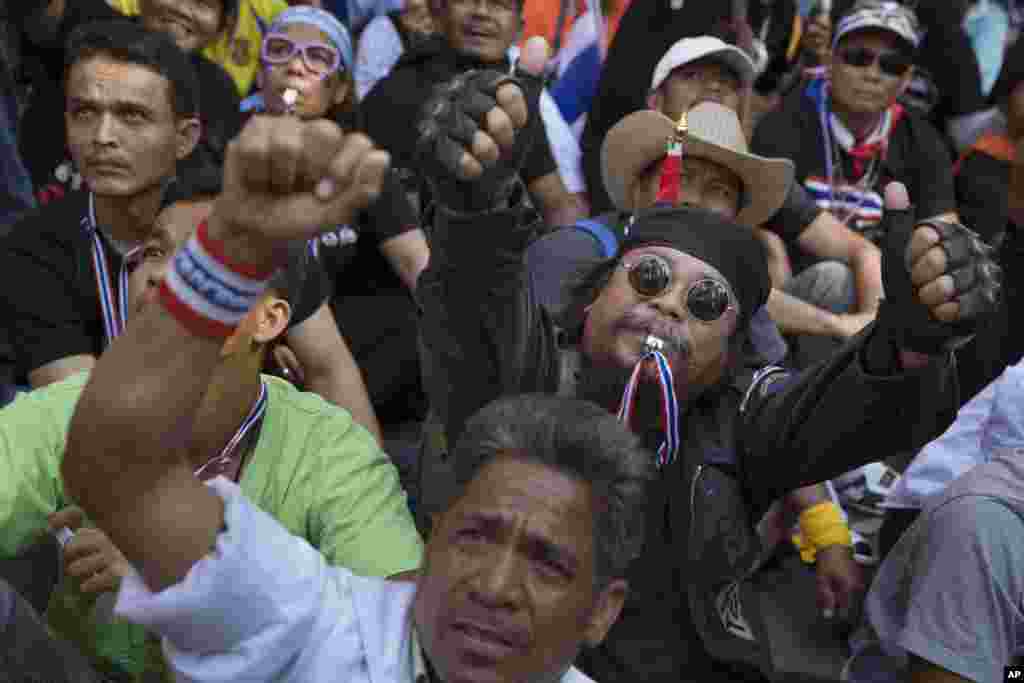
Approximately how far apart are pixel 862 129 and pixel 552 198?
130cm

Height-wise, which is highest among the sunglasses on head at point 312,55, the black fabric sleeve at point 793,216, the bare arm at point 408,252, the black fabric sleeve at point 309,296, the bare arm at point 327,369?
the sunglasses on head at point 312,55

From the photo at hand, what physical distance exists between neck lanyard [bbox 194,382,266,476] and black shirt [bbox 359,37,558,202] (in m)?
2.29

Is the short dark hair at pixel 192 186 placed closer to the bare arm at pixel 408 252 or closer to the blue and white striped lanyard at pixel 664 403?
the bare arm at pixel 408 252

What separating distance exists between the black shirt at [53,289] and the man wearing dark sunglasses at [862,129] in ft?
7.63

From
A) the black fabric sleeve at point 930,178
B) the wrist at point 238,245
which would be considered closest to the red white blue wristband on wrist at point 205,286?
the wrist at point 238,245

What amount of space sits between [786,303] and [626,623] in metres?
1.85

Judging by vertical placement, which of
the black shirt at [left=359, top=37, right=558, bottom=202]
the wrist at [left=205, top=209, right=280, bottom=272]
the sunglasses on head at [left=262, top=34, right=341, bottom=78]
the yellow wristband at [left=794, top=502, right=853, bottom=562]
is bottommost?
the yellow wristband at [left=794, top=502, right=853, bottom=562]

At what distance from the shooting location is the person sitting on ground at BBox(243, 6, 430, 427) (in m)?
4.58

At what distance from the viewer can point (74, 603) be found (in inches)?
108

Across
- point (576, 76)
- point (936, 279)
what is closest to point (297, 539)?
point (936, 279)

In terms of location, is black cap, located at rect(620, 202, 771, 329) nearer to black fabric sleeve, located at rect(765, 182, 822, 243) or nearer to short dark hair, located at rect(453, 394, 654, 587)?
short dark hair, located at rect(453, 394, 654, 587)

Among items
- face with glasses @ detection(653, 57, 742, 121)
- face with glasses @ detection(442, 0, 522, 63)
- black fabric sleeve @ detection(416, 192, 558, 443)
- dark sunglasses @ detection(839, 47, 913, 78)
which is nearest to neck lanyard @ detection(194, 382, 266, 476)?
black fabric sleeve @ detection(416, 192, 558, 443)

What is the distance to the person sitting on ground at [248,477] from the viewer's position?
8.85ft

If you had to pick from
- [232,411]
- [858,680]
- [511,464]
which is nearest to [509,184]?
[511,464]
